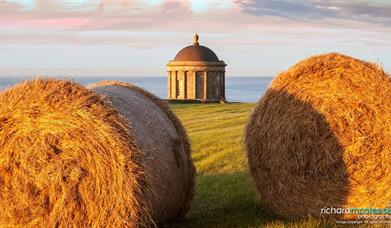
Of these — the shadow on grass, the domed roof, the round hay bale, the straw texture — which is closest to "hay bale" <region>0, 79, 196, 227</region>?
the straw texture

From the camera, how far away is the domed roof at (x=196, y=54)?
58688 mm

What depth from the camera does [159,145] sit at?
7.92 m

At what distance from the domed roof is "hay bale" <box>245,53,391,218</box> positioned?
49.6m

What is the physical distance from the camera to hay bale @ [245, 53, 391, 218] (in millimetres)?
8539

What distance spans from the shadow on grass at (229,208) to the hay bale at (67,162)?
2000 millimetres

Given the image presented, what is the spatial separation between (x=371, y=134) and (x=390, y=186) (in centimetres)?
86

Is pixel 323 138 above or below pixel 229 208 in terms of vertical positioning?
above

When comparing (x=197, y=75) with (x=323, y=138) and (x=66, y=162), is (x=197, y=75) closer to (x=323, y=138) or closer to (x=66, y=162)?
(x=323, y=138)

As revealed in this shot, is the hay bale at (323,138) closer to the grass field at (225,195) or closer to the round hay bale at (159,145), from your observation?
the grass field at (225,195)

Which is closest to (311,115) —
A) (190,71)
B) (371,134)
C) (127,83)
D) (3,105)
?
(371,134)

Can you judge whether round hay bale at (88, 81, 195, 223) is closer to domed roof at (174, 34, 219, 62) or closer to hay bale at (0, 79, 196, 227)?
hay bale at (0, 79, 196, 227)

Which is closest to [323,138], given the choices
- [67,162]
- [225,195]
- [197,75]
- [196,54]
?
[225,195]

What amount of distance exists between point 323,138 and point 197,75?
49.3 m

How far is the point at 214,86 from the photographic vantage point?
5869 cm
